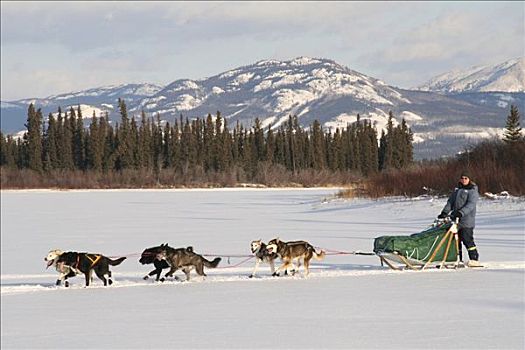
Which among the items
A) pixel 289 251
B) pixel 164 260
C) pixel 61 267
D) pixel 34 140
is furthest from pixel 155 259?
pixel 34 140

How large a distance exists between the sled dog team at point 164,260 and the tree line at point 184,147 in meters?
71.4

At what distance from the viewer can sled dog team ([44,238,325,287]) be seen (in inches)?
413

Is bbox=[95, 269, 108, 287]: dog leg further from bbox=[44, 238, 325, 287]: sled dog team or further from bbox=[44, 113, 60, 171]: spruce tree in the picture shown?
bbox=[44, 113, 60, 171]: spruce tree

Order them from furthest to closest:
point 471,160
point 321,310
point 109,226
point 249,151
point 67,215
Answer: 1. point 249,151
2. point 471,160
3. point 67,215
4. point 109,226
5. point 321,310

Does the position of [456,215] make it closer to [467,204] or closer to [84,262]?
[467,204]

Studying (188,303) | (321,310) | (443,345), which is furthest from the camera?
(188,303)

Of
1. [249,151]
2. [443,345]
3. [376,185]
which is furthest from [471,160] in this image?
[249,151]

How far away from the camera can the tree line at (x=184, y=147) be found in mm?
83250

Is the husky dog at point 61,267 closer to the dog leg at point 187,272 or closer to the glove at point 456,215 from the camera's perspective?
the dog leg at point 187,272

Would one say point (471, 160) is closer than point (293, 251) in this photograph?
No

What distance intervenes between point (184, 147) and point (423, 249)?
80.3 m

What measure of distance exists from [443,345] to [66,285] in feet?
18.9

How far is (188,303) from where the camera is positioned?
912 centimetres

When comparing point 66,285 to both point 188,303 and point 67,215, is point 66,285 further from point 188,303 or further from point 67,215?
point 67,215
